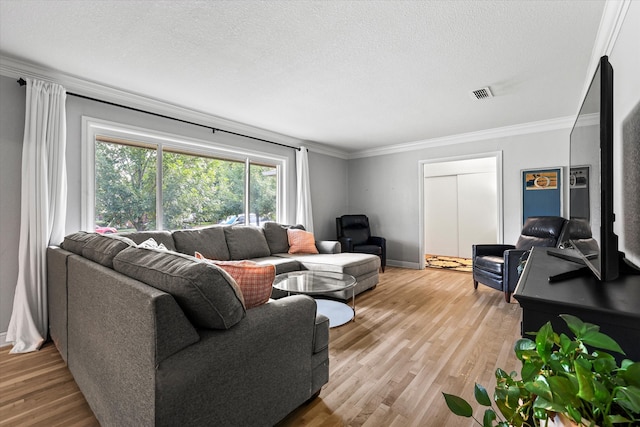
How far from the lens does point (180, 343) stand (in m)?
1.06

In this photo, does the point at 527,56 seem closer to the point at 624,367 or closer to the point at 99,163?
the point at 624,367

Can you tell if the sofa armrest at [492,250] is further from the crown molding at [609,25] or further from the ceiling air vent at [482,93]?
the crown molding at [609,25]

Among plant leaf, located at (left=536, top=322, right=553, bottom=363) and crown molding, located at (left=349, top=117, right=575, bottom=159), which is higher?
crown molding, located at (left=349, top=117, right=575, bottom=159)

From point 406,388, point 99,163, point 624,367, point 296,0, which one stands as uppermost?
point 296,0

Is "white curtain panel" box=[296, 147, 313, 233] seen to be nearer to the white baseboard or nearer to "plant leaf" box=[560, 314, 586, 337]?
the white baseboard

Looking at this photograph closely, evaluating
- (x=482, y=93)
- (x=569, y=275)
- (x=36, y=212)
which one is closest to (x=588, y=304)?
(x=569, y=275)

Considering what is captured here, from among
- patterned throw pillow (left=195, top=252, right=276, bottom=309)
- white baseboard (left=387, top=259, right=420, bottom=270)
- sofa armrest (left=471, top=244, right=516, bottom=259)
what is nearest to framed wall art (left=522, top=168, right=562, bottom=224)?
sofa armrest (left=471, top=244, right=516, bottom=259)

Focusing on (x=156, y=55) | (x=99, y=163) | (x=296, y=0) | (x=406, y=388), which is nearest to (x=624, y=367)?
(x=406, y=388)

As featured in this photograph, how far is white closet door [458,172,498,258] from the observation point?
6211 millimetres

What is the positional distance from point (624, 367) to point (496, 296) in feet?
11.6

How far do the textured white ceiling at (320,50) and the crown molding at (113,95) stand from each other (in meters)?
0.12

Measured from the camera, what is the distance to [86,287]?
5.24 ft

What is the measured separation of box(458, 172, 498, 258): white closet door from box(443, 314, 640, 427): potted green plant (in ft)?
20.8

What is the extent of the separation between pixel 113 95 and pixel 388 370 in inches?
142
